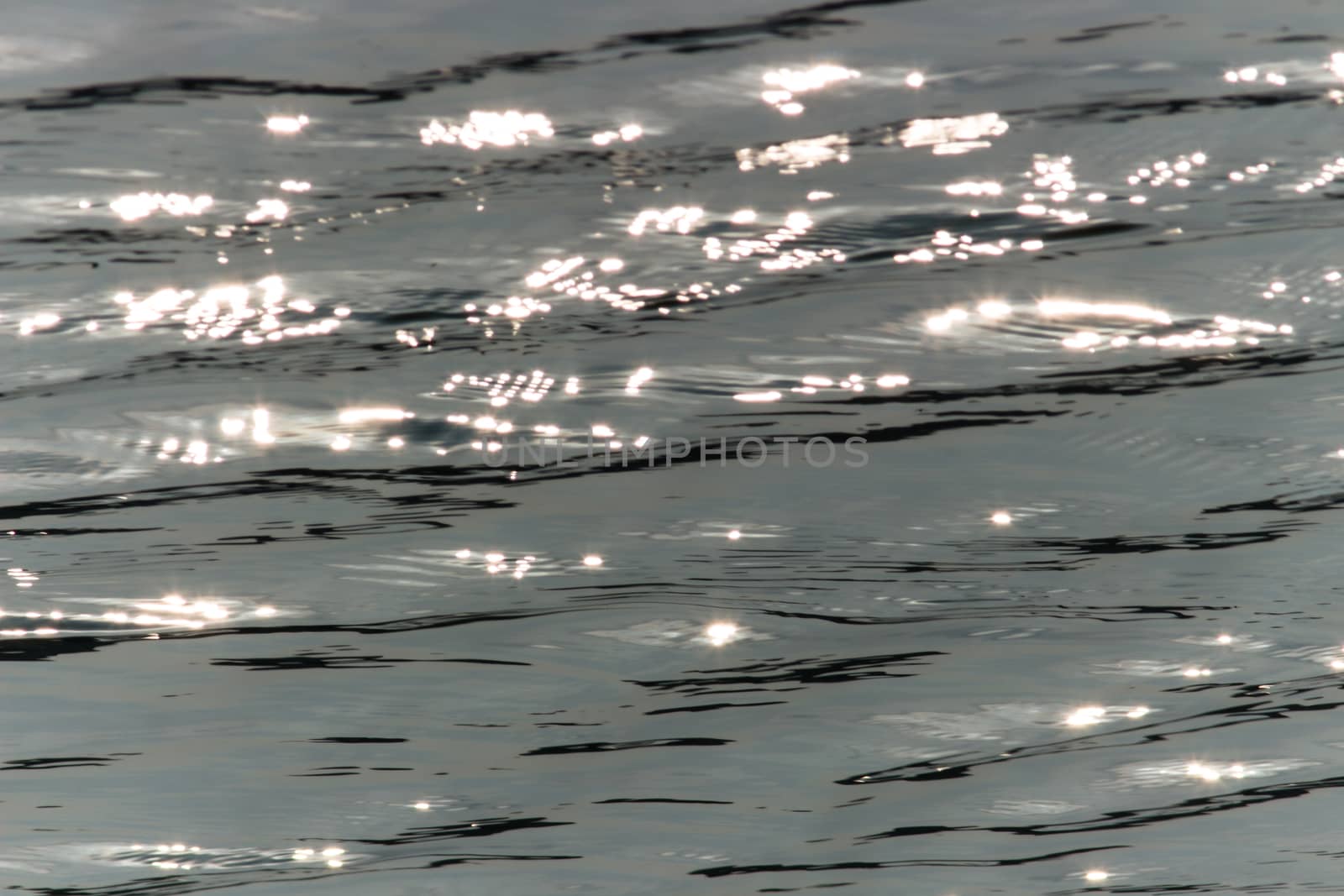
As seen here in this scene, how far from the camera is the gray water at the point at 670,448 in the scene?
723 millimetres

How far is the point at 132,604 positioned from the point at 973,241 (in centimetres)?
73

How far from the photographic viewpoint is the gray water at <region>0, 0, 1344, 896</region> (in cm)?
72

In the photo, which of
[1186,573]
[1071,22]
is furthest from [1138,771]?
[1071,22]

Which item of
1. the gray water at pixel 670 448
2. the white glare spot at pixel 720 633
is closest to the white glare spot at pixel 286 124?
the gray water at pixel 670 448

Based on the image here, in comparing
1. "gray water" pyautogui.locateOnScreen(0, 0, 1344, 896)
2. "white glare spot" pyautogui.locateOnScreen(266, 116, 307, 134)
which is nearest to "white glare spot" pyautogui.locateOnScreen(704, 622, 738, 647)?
"gray water" pyautogui.locateOnScreen(0, 0, 1344, 896)

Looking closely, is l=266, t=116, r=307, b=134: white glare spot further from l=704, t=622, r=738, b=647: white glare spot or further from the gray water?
l=704, t=622, r=738, b=647: white glare spot

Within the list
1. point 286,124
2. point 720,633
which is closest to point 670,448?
point 720,633

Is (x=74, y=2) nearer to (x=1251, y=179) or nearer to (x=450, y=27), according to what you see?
(x=450, y=27)

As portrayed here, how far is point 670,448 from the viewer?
804mm

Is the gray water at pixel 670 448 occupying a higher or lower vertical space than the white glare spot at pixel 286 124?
lower

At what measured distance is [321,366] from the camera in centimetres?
83

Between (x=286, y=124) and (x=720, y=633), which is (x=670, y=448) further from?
(x=286, y=124)

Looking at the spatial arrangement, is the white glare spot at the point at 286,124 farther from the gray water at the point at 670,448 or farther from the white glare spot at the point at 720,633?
the white glare spot at the point at 720,633

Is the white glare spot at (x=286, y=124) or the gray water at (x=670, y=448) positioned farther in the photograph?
the white glare spot at (x=286, y=124)
